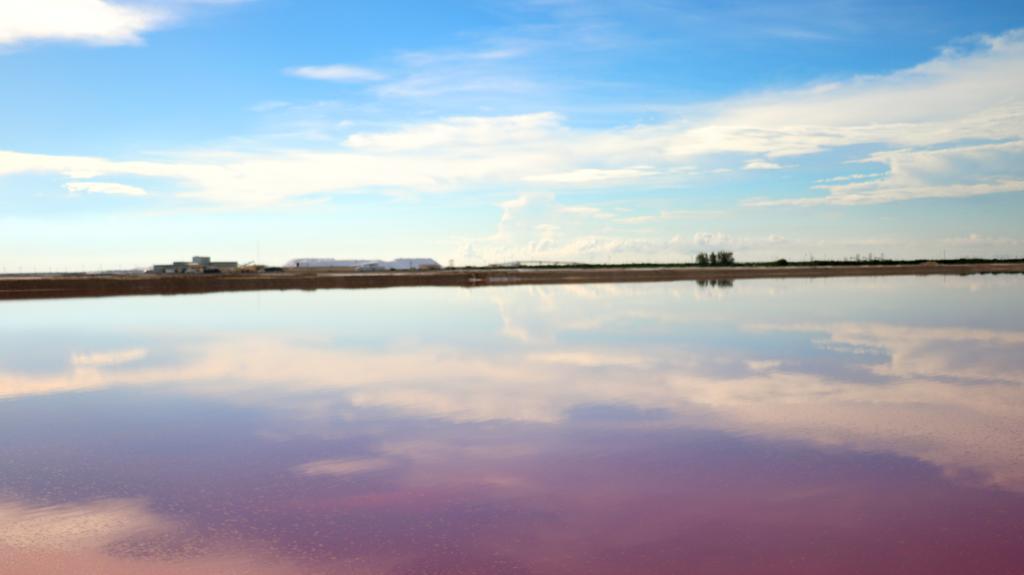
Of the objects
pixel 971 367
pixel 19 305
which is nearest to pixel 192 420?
pixel 971 367

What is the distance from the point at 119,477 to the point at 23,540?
3.57 metres

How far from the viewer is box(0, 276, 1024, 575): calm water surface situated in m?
11.9

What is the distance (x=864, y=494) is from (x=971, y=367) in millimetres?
17787

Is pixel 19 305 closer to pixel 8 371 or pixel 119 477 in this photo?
pixel 8 371

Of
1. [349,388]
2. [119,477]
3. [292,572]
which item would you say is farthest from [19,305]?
[292,572]

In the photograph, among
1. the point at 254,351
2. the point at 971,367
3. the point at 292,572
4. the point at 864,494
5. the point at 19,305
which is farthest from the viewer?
the point at 19,305

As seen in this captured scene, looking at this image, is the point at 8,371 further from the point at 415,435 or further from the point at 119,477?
the point at 415,435

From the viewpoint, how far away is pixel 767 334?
39.8m

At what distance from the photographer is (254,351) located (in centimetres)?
3644

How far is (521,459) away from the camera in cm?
1673

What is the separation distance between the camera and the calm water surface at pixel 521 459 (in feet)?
39.2

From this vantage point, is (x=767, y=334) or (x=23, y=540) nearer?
(x=23, y=540)

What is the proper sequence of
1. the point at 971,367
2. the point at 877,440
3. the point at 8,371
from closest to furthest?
1. the point at 877,440
2. the point at 971,367
3. the point at 8,371

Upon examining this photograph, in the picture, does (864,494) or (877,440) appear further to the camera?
(877,440)
